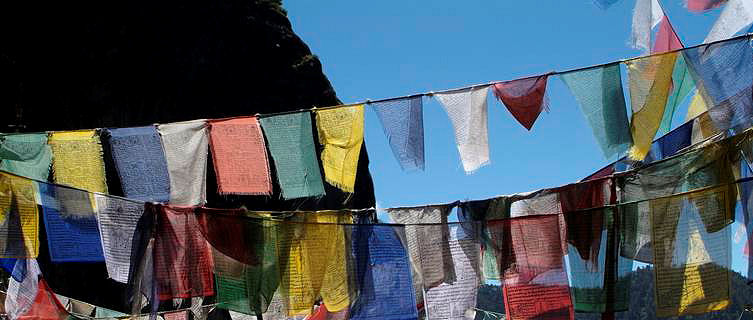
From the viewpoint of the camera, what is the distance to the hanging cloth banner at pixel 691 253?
6.71m

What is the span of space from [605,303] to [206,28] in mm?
29703

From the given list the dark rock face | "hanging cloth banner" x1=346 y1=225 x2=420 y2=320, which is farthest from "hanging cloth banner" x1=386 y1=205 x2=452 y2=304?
the dark rock face

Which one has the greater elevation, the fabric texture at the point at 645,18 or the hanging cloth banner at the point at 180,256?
the fabric texture at the point at 645,18

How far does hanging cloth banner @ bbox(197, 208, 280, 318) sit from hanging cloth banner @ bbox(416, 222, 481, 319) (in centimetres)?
111

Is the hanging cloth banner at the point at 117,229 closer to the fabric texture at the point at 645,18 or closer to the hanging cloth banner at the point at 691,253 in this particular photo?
the hanging cloth banner at the point at 691,253

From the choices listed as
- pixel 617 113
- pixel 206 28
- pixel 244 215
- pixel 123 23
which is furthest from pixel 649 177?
pixel 206 28

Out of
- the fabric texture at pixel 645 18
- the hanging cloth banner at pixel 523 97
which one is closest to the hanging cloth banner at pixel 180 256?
the hanging cloth banner at pixel 523 97

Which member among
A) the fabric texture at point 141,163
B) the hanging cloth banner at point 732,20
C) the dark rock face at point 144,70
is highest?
the dark rock face at point 144,70

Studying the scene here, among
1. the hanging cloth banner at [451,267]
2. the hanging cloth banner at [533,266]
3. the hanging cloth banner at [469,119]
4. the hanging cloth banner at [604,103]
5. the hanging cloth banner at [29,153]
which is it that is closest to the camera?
the hanging cloth banner at [533,266]

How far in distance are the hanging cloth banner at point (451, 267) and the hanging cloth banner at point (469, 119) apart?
915 millimetres

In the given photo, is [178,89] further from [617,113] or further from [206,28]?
[617,113]

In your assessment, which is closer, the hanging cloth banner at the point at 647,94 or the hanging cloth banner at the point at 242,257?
the hanging cloth banner at the point at 242,257

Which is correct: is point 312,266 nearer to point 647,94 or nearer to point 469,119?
point 469,119

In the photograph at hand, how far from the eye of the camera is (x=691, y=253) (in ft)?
22.3
